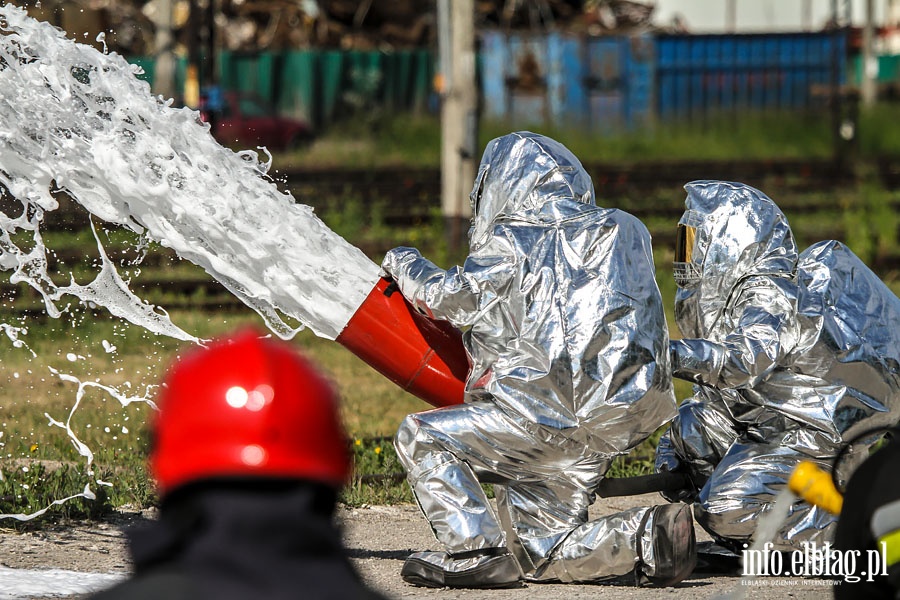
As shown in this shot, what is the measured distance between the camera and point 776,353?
4723 mm

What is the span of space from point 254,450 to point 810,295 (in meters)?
3.46

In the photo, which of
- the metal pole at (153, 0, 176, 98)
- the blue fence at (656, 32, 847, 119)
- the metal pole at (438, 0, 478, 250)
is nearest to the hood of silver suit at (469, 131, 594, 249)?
the metal pole at (438, 0, 478, 250)

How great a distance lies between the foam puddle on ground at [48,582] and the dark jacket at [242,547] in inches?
107

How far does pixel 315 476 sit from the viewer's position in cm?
190

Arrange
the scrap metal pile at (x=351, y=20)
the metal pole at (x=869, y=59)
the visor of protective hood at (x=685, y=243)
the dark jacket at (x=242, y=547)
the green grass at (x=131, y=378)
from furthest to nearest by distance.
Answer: the metal pole at (x=869, y=59)
the scrap metal pile at (x=351, y=20)
the green grass at (x=131, y=378)
the visor of protective hood at (x=685, y=243)
the dark jacket at (x=242, y=547)

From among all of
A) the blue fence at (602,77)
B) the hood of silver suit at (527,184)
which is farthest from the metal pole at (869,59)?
the hood of silver suit at (527,184)

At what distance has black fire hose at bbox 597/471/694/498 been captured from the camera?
491cm

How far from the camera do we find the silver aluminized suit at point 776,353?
4781 millimetres

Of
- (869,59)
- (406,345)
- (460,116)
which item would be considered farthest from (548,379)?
(869,59)

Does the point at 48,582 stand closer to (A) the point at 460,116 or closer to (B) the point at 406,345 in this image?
(B) the point at 406,345

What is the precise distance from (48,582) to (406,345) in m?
1.56

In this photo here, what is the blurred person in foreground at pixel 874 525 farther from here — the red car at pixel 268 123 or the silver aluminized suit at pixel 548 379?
the red car at pixel 268 123

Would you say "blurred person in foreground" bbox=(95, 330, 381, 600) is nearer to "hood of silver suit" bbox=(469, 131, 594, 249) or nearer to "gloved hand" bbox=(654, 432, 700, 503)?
"hood of silver suit" bbox=(469, 131, 594, 249)

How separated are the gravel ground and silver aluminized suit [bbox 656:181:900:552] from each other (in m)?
0.21
